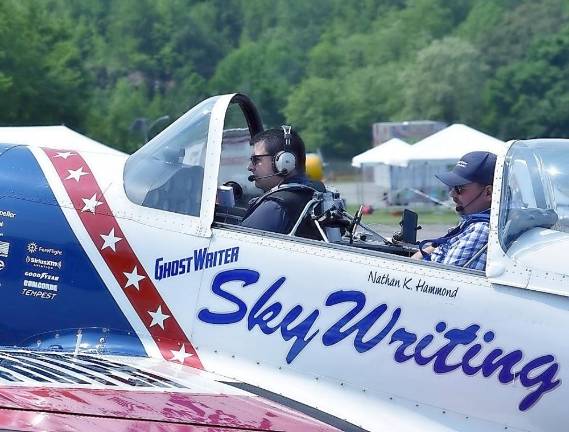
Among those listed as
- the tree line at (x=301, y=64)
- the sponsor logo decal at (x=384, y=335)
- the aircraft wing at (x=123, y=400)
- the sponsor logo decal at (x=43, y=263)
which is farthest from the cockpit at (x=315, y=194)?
the tree line at (x=301, y=64)

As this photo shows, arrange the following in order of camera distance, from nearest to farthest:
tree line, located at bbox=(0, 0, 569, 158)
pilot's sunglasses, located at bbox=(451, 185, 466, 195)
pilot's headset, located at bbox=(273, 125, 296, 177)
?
pilot's sunglasses, located at bbox=(451, 185, 466, 195) → pilot's headset, located at bbox=(273, 125, 296, 177) → tree line, located at bbox=(0, 0, 569, 158)

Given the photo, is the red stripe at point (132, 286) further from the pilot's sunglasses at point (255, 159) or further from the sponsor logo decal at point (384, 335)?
the pilot's sunglasses at point (255, 159)

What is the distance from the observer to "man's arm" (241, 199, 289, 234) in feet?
17.6

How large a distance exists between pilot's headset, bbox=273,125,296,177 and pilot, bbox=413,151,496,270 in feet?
2.73

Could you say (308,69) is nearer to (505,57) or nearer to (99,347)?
(505,57)

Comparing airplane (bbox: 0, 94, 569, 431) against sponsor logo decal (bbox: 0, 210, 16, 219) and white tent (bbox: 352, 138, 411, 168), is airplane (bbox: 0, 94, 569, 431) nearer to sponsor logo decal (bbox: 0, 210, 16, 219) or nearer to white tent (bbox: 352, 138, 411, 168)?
sponsor logo decal (bbox: 0, 210, 16, 219)

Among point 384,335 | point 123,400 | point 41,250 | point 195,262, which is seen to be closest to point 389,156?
point 41,250

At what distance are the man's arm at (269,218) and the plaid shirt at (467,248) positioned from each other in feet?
2.61

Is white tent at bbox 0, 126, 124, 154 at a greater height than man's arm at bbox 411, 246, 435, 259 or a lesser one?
greater

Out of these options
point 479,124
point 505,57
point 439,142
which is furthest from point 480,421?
point 505,57

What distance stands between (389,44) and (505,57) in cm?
1631

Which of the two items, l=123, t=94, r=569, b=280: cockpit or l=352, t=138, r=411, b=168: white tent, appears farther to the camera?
l=352, t=138, r=411, b=168: white tent

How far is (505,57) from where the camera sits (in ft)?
298

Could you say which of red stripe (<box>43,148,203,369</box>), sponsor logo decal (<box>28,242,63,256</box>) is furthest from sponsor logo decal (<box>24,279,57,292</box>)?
red stripe (<box>43,148,203,369</box>)
